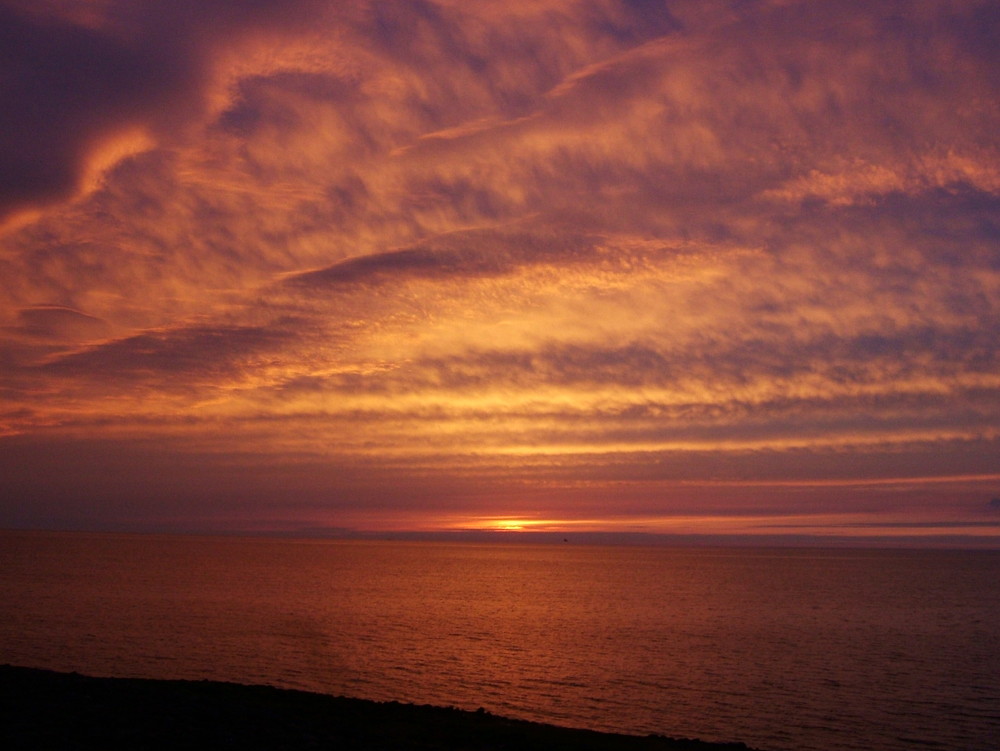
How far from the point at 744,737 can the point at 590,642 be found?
1339 inches

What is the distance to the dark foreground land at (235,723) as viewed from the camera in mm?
27469

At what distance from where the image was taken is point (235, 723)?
99.0 feet

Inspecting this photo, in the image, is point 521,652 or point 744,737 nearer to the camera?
point 744,737

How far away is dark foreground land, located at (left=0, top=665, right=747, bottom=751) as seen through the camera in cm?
2747

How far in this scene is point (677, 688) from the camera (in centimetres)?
5272

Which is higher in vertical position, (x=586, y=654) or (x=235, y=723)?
(x=235, y=723)

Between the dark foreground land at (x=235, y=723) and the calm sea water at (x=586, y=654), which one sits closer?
the dark foreground land at (x=235, y=723)

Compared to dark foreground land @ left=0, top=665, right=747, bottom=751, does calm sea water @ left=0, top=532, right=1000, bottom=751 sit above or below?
below

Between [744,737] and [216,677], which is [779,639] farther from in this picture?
[216,677]

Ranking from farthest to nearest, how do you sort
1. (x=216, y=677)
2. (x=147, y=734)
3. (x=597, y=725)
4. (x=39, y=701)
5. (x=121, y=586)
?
1. (x=121, y=586)
2. (x=216, y=677)
3. (x=597, y=725)
4. (x=39, y=701)
5. (x=147, y=734)

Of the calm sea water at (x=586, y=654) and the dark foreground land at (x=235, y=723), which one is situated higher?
the dark foreground land at (x=235, y=723)

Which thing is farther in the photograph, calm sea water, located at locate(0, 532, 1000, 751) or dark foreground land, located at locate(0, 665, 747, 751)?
calm sea water, located at locate(0, 532, 1000, 751)

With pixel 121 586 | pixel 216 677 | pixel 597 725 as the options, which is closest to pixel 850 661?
pixel 597 725

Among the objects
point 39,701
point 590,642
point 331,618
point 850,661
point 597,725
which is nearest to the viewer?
point 39,701
